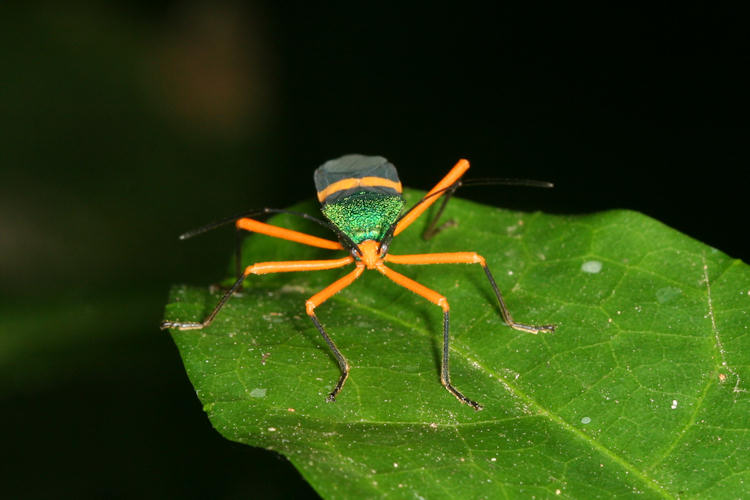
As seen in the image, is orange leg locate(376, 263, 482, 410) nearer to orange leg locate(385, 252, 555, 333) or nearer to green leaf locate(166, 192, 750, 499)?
green leaf locate(166, 192, 750, 499)

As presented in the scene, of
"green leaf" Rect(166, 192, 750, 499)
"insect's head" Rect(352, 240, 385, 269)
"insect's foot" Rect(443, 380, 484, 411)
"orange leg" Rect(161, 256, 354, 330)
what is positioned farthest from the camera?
"insect's head" Rect(352, 240, 385, 269)

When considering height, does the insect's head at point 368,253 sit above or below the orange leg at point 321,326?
above

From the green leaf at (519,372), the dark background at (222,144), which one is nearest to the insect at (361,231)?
the green leaf at (519,372)

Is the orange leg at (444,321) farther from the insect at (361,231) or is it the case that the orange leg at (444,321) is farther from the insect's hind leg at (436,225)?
the insect's hind leg at (436,225)

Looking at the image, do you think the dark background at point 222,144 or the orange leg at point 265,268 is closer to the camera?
the orange leg at point 265,268

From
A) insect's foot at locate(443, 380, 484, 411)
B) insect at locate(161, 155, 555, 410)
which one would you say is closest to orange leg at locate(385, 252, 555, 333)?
insect at locate(161, 155, 555, 410)

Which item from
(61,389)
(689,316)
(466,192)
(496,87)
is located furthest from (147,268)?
(689,316)

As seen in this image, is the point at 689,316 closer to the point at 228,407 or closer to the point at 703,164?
the point at 228,407
